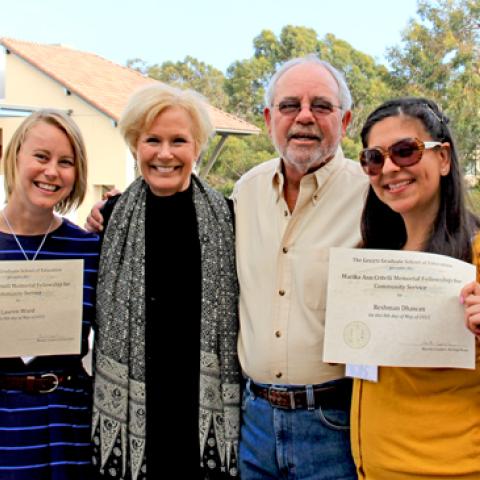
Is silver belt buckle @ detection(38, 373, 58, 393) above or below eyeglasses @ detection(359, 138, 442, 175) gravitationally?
below

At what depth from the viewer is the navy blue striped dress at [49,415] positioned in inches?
101

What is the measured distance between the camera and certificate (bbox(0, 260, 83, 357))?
250 cm

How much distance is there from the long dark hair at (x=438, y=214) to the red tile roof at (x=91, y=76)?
15.8 m

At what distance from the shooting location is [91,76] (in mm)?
20969

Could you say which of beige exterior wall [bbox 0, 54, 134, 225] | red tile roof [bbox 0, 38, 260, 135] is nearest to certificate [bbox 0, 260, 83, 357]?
beige exterior wall [bbox 0, 54, 134, 225]

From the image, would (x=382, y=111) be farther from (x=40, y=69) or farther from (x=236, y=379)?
(x=40, y=69)

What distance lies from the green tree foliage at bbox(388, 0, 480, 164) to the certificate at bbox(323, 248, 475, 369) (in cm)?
2230

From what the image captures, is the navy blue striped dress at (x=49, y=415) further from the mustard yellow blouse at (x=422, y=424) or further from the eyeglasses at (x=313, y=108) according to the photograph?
the mustard yellow blouse at (x=422, y=424)

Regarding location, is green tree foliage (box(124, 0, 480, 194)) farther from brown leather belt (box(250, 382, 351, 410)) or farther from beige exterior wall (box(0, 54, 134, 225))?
brown leather belt (box(250, 382, 351, 410))

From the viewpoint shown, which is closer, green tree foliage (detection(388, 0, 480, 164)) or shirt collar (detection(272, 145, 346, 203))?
shirt collar (detection(272, 145, 346, 203))

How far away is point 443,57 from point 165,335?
24.5 meters

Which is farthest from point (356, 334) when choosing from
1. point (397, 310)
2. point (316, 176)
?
point (316, 176)

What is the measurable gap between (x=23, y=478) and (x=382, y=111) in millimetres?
1889

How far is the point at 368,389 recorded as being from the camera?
217 cm
